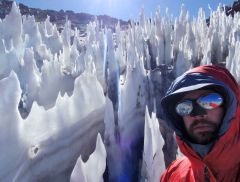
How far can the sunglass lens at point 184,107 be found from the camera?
1.84 metres

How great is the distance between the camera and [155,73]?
27.8ft

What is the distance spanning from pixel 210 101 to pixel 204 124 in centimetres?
11

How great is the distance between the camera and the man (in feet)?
5.65

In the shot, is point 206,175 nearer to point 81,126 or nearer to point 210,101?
point 210,101

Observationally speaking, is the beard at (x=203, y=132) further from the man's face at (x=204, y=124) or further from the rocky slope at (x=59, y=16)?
the rocky slope at (x=59, y=16)

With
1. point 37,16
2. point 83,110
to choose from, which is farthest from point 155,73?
point 37,16

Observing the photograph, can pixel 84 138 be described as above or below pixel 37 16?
below

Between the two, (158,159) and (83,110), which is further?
(83,110)

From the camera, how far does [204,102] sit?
1.79 metres

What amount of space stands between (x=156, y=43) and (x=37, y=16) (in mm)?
26766

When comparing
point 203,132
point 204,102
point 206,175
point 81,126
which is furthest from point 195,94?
point 81,126

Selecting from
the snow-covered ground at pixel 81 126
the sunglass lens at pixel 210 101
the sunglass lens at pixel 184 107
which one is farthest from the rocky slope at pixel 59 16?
the sunglass lens at pixel 210 101

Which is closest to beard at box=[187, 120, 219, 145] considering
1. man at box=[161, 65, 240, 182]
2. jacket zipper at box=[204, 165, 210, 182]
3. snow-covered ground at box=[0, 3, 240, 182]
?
man at box=[161, 65, 240, 182]

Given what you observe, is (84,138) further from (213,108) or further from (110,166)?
(213,108)
